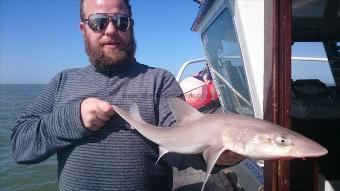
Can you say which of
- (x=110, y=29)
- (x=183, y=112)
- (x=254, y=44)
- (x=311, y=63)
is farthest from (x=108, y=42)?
(x=311, y=63)

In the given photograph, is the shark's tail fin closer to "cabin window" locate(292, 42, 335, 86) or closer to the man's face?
the man's face

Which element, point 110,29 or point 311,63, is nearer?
point 110,29

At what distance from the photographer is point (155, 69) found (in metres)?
3.22

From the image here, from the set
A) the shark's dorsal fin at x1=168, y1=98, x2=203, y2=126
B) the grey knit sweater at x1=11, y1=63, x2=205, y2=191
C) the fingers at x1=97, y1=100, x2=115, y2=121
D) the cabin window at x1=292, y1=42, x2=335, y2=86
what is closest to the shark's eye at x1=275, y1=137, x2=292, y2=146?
the shark's dorsal fin at x1=168, y1=98, x2=203, y2=126

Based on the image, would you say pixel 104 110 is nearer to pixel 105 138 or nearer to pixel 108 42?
pixel 105 138

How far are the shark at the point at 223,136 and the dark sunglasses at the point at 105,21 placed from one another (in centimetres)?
86

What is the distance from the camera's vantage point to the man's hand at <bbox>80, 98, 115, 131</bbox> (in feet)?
8.64

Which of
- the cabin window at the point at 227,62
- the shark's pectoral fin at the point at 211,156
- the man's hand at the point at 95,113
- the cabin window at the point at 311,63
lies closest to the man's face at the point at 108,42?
the man's hand at the point at 95,113

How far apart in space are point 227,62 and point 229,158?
8.76 feet

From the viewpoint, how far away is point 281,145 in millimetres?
1885

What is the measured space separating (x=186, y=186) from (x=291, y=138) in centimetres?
328

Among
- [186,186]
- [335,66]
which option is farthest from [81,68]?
[335,66]

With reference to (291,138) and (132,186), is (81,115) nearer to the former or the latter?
(132,186)

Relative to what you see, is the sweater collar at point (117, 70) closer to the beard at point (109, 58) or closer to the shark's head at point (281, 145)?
the beard at point (109, 58)
